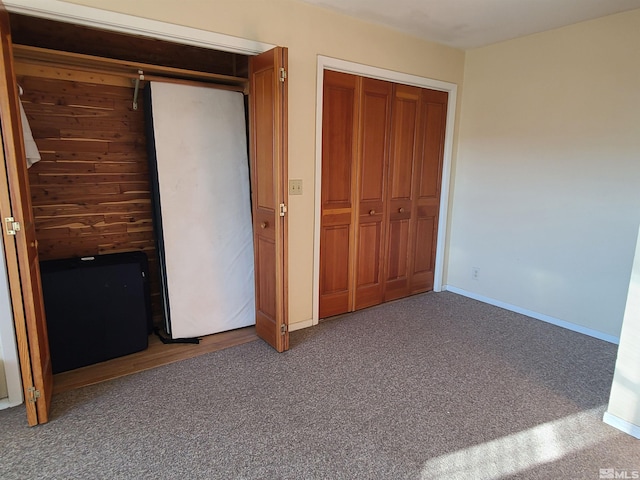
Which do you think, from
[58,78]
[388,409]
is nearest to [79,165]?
[58,78]

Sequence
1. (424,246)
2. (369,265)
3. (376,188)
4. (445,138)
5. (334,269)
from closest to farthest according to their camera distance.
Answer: (334,269)
(376,188)
(369,265)
(445,138)
(424,246)

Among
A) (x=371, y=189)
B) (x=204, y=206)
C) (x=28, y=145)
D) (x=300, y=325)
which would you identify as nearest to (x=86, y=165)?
(x=28, y=145)

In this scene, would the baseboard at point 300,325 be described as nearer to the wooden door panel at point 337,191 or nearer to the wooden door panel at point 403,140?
the wooden door panel at point 337,191

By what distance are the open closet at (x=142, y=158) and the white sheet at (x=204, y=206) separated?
0.01 m

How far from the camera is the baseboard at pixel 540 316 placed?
3.23 meters

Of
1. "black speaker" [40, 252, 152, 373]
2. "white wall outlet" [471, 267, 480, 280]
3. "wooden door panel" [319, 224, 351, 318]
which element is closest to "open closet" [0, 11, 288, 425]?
"black speaker" [40, 252, 152, 373]

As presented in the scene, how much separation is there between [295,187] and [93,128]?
5.28ft

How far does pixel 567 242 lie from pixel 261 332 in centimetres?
280

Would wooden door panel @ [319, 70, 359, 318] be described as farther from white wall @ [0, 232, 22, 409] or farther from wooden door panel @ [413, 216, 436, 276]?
white wall @ [0, 232, 22, 409]

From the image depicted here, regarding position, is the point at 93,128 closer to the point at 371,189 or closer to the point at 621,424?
the point at 371,189

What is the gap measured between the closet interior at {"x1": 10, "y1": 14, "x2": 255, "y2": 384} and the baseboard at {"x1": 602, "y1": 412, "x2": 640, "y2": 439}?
9.40 feet

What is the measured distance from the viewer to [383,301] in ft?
13.1

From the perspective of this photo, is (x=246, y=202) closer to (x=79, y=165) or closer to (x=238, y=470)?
(x=79, y=165)

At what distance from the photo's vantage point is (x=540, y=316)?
3.63 meters
